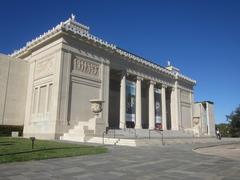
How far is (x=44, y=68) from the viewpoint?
3056 centimetres

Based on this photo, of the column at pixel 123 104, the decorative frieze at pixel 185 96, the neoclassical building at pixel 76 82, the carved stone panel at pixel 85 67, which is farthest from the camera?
the decorative frieze at pixel 185 96

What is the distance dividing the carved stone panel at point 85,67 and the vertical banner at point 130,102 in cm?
709

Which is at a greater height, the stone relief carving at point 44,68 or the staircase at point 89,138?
the stone relief carving at point 44,68

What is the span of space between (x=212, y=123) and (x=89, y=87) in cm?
3432

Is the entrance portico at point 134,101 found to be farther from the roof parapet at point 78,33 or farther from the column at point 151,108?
the roof parapet at point 78,33

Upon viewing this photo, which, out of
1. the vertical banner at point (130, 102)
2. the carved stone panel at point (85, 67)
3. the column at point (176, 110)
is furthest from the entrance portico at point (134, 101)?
the carved stone panel at point (85, 67)

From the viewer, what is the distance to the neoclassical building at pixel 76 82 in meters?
27.3

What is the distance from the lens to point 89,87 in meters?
30.9

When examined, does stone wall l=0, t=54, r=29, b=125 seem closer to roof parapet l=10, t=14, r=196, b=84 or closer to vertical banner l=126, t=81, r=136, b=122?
roof parapet l=10, t=14, r=196, b=84

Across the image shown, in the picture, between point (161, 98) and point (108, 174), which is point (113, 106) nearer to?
point (161, 98)

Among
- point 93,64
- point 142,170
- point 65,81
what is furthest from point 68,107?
point 142,170

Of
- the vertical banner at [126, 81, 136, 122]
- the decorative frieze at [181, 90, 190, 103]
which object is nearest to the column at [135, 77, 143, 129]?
the vertical banner at [126, 81, 136, 122]

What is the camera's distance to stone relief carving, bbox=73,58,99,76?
97.8ft

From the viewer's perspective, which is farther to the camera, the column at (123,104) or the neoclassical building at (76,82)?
the column at (123,104)
